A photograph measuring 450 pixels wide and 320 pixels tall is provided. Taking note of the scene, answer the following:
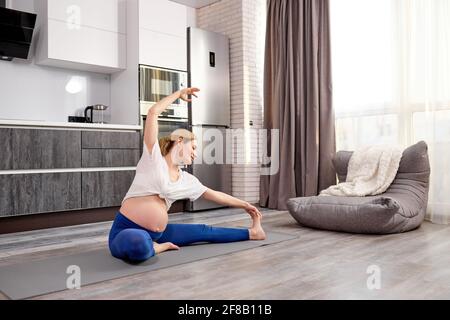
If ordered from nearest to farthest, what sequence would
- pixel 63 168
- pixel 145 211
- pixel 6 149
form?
pixel 145 211 → pixel 6 149 → pixel 63 168

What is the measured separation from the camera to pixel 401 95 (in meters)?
3.80

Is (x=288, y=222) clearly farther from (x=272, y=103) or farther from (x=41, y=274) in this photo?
(x=41, y=274)

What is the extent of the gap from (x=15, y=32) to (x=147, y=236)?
258 cm

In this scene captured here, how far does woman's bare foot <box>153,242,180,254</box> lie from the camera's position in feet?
7.92

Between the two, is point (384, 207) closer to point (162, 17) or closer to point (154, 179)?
point (154, 179)

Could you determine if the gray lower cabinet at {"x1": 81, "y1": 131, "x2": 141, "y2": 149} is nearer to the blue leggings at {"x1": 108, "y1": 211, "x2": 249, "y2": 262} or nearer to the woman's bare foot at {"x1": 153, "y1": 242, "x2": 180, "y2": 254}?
the blue leggings at {"x1": 108, "y1": 211, "x2": 249, "y2": 262}

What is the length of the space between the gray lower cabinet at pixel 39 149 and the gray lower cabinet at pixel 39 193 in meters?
0.09

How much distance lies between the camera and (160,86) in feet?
→ 14.4

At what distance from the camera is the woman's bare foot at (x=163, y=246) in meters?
2.41

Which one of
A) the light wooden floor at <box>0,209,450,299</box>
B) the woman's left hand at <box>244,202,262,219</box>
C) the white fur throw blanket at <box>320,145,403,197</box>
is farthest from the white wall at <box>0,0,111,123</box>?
the white fur throw blanket at <box>320,145,403,197</box>

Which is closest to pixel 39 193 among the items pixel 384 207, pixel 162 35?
pixel 162 35

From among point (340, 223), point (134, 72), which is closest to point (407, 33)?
point (340, 223)

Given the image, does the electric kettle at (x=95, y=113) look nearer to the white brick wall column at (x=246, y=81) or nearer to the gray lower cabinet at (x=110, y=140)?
the gray lower cabinet at (x=110, y=140)

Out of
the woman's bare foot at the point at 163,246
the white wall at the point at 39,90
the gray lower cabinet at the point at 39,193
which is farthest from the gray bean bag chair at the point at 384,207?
the white wall at the point at 39,90
